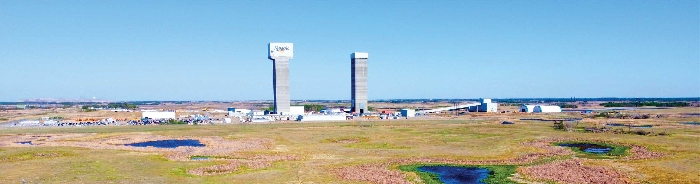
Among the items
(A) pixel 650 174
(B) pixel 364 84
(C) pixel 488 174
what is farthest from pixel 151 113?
(A) pixel 650 174

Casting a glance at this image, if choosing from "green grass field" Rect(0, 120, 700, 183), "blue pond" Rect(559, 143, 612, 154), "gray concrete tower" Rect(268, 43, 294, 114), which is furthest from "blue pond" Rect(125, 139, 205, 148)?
"gray concrete tower" Rect(268, 43, 294, 114)

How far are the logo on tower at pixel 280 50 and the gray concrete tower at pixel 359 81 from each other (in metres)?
21.1

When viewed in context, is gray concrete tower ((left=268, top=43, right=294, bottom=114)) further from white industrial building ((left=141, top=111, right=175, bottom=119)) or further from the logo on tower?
white industrial building ((left=141, top=111, right=175, bottom=119))

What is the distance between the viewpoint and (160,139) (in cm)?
7275

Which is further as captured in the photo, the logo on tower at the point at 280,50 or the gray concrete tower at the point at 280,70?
the gray concrete tower at the point at 280,70

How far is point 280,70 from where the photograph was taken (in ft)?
463

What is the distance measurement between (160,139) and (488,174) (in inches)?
2058

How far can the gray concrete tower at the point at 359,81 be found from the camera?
15050 cm

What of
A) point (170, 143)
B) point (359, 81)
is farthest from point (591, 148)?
point (359, 81)

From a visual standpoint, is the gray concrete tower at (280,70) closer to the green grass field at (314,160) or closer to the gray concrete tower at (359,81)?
the gray concrete tower at (359,81)

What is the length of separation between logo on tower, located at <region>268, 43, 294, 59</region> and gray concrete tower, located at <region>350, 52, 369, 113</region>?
832 inches

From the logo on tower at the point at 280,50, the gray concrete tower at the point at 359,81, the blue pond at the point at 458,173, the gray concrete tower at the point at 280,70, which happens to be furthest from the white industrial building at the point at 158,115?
the blue pond at the point at 458,173

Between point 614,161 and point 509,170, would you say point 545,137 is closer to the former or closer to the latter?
point 614,161

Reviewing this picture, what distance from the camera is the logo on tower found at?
140500mm
